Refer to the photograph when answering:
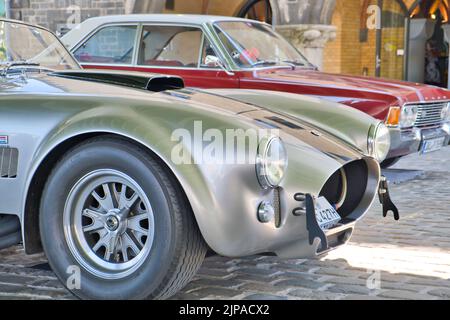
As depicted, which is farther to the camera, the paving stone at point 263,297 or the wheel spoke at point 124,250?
the paving stone at point 263,297

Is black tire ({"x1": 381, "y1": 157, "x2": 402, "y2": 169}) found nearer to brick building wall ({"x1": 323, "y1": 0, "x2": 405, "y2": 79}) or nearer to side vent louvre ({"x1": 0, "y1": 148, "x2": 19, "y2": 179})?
side vent louvre ({"x1": 0, "y1": 148, "x2": 19, "y2": 179})

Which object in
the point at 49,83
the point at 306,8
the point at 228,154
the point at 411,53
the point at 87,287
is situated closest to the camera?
the point at 228,154

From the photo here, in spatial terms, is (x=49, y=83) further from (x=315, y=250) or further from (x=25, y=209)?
(x=315, y=250)

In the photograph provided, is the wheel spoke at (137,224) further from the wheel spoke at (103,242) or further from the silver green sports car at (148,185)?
the wheel spoke at (103,242)

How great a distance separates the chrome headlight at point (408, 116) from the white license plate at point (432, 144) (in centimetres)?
30

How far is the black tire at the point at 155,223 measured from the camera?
2.90 metres

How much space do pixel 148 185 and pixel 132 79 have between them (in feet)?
2.75

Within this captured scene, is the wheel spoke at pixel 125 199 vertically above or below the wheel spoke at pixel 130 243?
above

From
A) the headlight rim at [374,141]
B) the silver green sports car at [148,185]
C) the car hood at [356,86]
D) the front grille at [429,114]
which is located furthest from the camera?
the front grille at [429,114]

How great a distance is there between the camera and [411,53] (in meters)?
14.9

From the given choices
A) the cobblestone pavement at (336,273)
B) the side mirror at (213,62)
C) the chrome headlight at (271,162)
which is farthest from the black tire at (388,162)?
the chrome headlight at (271,162)

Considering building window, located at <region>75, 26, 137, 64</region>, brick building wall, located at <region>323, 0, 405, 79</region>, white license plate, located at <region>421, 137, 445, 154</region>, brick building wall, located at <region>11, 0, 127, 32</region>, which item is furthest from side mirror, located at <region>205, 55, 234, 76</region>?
brick building wall, located at <region>323, 0, 405, 79</region>
